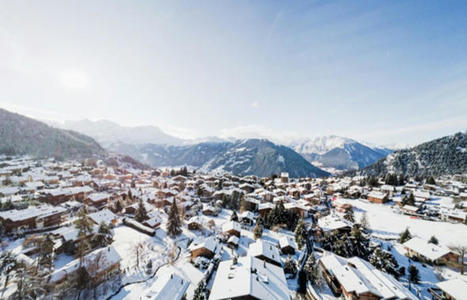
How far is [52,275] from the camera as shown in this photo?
62.1 ft

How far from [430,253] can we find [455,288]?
8.91m

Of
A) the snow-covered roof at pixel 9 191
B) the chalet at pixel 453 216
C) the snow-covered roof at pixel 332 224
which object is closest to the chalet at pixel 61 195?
the snow-covered roof at pixel 9 191

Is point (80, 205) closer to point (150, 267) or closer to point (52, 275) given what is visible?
point (52, 275)

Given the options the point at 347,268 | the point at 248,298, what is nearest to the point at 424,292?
the point at 347,268

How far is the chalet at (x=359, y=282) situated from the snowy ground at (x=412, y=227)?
20160mm

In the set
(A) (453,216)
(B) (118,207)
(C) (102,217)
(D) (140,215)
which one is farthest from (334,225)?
(B) (118,207)

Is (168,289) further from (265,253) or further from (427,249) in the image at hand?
(427,249)

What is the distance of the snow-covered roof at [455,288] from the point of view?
19.6 meters

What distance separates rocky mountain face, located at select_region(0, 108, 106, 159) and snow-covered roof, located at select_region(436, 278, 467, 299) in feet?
498

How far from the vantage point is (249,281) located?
56.9ft

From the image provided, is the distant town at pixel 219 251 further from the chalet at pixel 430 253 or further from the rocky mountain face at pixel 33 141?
the rocky mountain face at pixel 33 141

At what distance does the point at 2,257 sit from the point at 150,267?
15732 millimetres

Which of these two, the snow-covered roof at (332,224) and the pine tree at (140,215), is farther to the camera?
the pine tree at (140,215)

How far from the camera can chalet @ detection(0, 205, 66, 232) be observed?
2938cm
